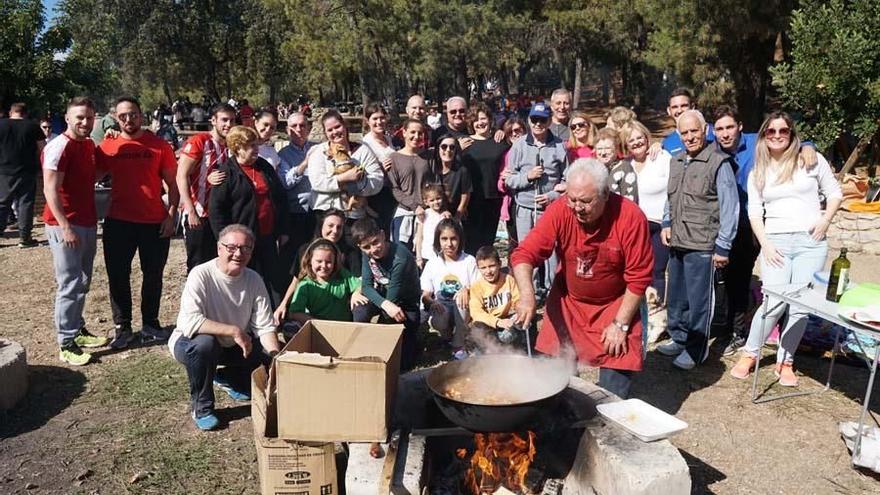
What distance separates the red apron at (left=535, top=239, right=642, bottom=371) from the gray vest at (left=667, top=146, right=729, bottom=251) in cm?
128

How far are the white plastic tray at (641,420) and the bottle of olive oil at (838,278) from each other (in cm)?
145

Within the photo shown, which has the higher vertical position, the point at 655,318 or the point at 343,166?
the point at 343,166

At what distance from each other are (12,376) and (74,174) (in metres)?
1.54

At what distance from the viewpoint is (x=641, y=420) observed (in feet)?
10.7

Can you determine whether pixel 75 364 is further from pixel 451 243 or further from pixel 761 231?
pixel 761 231

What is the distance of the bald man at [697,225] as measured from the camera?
4.64m

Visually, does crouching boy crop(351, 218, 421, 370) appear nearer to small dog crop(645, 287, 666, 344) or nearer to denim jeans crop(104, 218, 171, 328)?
denim jeans crop(104, 218, 171, 328)

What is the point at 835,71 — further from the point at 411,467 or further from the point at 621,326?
the point at 411,467

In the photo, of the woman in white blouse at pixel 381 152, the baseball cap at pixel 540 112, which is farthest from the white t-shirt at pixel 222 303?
the baseball cap at pixel 540 112

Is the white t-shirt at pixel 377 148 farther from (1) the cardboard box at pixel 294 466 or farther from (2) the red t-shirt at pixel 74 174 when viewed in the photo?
(1) the cardboard box at pixel 294 466

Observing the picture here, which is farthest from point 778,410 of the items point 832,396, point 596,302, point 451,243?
point 451,243

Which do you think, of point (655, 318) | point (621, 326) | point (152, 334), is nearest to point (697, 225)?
point (655, 318)

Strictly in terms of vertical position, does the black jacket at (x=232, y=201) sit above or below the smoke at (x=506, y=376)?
above

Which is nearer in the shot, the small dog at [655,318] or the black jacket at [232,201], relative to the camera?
the black jacket at [232,201]
